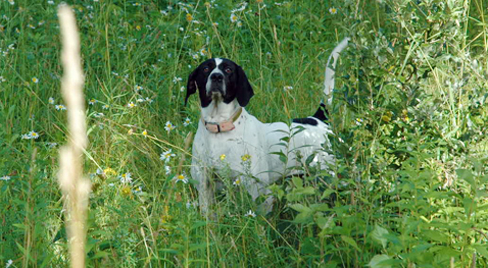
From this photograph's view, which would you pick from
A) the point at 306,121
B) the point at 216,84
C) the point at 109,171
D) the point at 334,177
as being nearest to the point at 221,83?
the point at 216,84

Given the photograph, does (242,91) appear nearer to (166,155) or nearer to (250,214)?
(166,155)

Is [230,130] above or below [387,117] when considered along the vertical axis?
below

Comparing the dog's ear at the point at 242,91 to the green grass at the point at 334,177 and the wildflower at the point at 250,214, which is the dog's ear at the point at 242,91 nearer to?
the green grass at the point at 334,177

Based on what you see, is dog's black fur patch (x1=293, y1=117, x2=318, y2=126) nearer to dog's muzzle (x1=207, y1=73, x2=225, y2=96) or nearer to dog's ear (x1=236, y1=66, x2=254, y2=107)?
dog's ear (x1=236, y1=66, x2=254, y2=107)

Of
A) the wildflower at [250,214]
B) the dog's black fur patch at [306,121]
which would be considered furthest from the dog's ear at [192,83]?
the wildflower at [250,214]

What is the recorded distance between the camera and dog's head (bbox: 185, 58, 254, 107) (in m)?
3.44

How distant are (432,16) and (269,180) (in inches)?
56.6

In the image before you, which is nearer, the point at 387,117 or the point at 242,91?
the point at 387,117

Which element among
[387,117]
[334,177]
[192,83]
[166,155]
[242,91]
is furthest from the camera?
[192,83]

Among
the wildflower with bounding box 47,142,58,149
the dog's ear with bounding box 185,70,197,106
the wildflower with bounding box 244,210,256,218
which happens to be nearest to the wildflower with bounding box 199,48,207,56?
the dog's ear with bounding box 185,70,197,106

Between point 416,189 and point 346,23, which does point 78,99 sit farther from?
point 346,23

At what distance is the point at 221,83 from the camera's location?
11.2 ft

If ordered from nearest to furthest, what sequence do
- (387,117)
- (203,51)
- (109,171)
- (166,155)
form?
(387,117) < (109,171) < (166,155) < (203,51)

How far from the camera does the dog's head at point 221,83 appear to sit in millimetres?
3439
